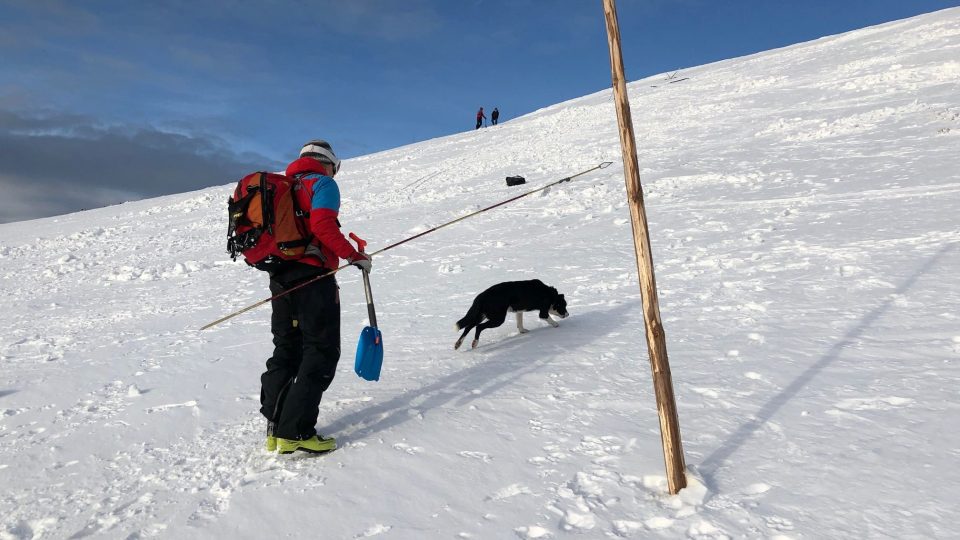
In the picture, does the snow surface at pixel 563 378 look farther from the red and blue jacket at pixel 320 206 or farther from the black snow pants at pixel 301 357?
the red and blue jacket at pixel 320 206

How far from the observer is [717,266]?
9633 mm

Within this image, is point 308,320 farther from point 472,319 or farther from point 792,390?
point 792,390

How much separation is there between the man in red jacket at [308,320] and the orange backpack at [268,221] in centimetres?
7

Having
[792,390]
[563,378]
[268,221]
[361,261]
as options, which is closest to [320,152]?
[268,221]

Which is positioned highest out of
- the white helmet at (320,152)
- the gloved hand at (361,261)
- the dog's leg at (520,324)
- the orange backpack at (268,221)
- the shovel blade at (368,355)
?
the white helmet at (320,152)

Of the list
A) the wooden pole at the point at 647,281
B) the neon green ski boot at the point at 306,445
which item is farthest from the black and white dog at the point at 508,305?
the wooden pole at the point at 647,281

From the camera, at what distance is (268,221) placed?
13.8 feet

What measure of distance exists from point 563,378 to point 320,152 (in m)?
3.07

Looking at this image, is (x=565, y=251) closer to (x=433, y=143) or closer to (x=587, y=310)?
(x=587, y=310)

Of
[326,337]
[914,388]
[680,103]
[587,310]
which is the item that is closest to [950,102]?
[680,103]

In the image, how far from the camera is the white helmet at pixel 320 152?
4516 millimetres

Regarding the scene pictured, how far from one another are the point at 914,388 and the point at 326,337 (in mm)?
4741

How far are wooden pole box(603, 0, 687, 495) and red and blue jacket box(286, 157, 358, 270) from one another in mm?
1997

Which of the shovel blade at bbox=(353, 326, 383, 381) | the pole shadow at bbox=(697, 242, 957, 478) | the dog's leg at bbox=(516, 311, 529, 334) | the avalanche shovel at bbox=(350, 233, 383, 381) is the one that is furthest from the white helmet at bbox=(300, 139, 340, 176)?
the dog's leg at bbox=(516, 311, 529, 334)
